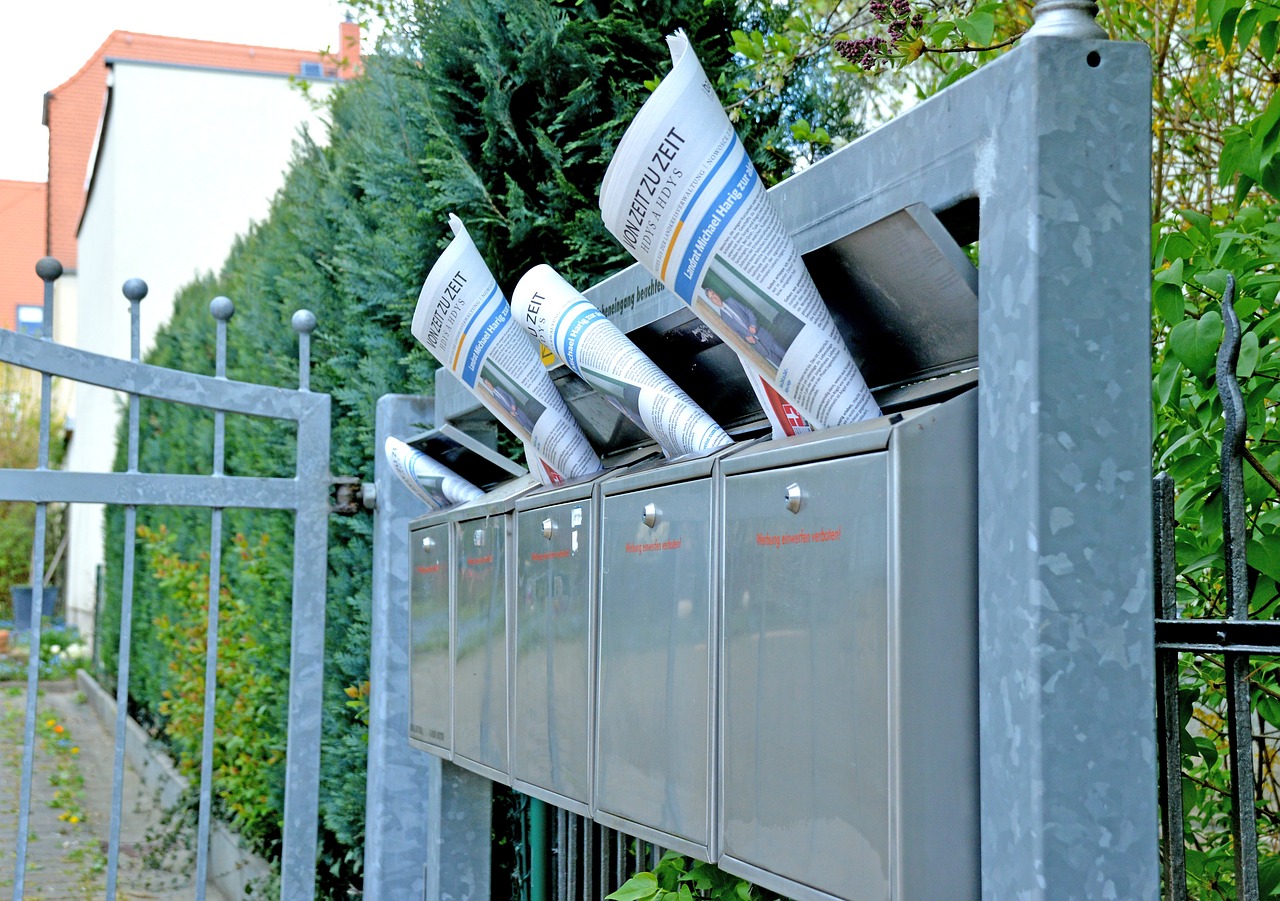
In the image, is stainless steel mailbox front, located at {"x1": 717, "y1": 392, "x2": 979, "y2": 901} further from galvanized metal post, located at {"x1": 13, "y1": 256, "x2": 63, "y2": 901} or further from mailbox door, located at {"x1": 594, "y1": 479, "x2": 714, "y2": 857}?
galvanized metal post, located at {"x1": 13, "y1": 256, "x2": 63, "y2": 901}

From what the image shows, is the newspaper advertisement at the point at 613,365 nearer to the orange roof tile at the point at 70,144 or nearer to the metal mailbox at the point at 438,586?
the metal mailbox at the point at 438,586

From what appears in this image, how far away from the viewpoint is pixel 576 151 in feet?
10.8

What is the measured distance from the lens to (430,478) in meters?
2.83

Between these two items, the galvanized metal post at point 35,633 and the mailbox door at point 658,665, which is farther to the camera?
the galvanized metal post at point 35,633

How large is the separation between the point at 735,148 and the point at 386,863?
229 cm

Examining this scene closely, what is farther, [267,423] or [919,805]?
[267,423]

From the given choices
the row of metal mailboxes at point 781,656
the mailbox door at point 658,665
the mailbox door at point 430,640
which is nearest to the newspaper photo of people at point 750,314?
the row of metal mailboxes at point 781,656

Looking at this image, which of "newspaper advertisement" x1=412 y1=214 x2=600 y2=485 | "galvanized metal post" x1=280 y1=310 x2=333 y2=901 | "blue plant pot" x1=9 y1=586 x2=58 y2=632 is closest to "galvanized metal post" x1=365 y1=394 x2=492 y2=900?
"galvanized metal post" x1=280 y1=310 x2=333 y2=901

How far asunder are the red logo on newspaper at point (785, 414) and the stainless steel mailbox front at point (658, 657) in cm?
10

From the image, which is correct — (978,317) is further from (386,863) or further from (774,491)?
(386,863)

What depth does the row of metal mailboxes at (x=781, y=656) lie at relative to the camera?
3.88 ft

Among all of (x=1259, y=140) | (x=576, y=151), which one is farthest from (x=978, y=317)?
(x=576, y=151)

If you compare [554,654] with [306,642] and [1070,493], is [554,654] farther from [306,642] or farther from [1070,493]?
[306,642]

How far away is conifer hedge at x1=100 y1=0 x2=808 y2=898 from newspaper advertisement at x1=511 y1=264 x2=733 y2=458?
1214 mm
